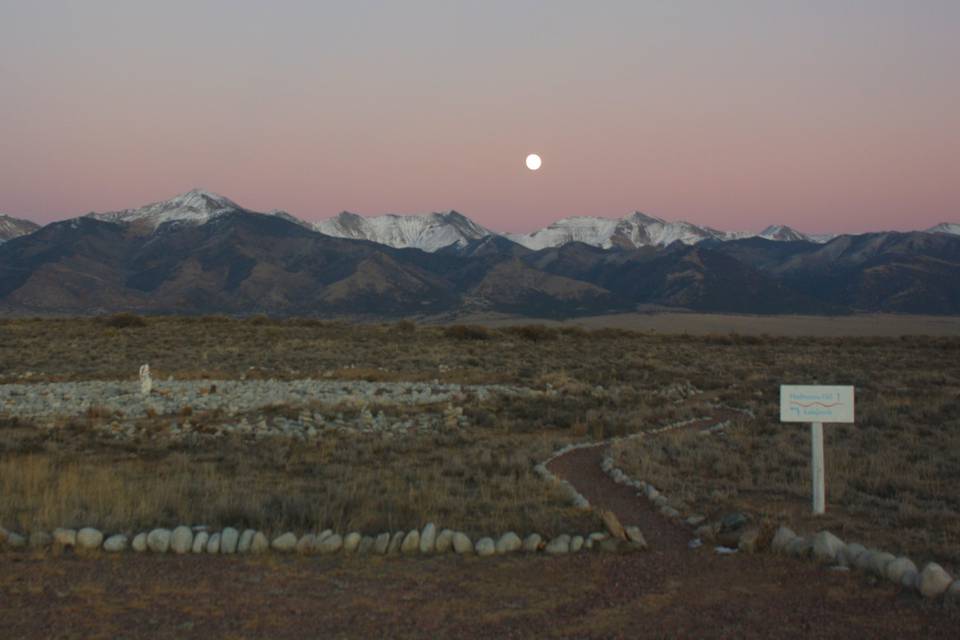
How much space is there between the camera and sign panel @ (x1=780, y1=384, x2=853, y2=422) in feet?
33.0

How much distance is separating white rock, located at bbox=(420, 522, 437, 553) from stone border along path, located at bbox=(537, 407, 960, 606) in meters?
2.37

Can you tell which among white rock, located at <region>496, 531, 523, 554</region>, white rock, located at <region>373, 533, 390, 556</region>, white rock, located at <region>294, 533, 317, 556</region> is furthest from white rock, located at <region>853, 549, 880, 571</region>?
white rock, located at <region>294, 533, 317, 556</region>

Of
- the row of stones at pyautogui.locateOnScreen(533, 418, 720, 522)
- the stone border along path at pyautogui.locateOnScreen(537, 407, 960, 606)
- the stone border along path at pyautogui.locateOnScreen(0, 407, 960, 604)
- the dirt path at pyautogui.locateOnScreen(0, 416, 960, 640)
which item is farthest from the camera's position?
the row of stones at pyautogui.locateOnScreen(533, 418, 720, 522)

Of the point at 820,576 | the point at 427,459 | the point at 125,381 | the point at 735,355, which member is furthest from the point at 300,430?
the point at 735,355

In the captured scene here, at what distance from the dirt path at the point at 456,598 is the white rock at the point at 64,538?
0.33 metres

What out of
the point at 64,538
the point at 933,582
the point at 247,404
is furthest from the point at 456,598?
the point at 247,404

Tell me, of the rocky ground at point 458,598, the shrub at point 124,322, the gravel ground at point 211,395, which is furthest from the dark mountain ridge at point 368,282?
the rocky ground at point 458,598

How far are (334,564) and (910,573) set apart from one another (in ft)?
17.7

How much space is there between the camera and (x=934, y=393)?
25.2 metres

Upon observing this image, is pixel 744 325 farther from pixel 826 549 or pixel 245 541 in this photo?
pixel 245 541

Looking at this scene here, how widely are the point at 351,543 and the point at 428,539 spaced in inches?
32.2

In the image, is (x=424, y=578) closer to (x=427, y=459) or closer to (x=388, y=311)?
(x=427, y=459)

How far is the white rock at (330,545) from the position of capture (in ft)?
28.4

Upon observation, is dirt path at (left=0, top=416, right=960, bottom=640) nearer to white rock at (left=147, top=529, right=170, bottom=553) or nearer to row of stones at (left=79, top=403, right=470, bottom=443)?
white rock at (left=147, top=529, right=170, bottom=553)
